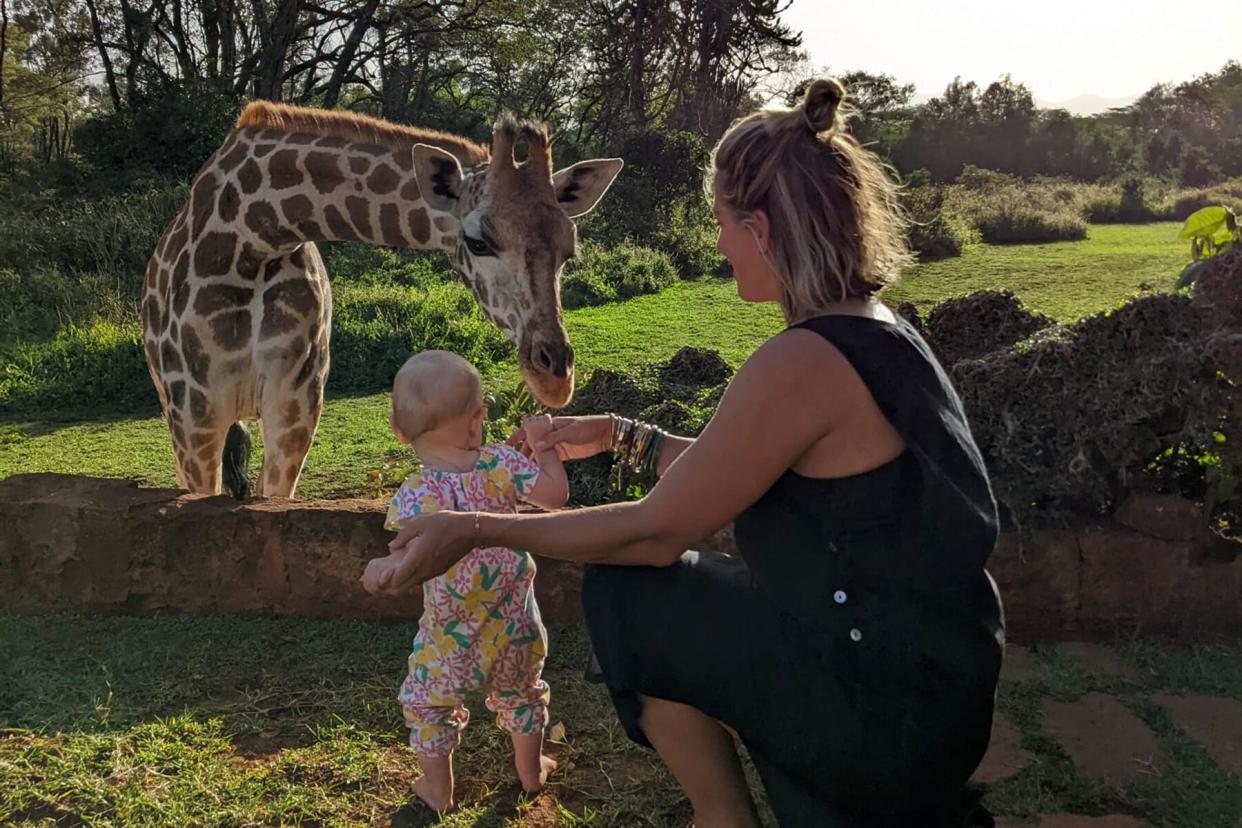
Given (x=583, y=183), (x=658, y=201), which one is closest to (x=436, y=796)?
(x=583, y=183)

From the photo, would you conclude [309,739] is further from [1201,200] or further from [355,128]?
[1201,200]

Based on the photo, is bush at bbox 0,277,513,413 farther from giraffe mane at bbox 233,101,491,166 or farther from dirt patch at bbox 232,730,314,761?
dirt patch at bbox 232,730,314,761

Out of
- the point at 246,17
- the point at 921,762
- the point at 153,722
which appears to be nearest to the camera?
the point at 921,762

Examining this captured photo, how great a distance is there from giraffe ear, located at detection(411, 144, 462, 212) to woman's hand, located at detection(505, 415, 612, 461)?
1680 mm

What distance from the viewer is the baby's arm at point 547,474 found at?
104 inches

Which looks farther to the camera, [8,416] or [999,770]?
[8,416]

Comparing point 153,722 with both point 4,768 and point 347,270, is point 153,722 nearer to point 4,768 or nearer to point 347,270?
point 4,768

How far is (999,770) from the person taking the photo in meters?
2.87

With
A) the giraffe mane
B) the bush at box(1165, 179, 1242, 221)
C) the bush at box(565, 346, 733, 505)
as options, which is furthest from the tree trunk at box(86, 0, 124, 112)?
the bush at box(1165, 179, 1242, 221)

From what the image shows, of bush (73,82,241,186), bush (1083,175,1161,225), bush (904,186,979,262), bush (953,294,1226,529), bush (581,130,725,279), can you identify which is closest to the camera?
bush (953,294,1226,529)

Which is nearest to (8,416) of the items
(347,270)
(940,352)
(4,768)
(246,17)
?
(347,270)

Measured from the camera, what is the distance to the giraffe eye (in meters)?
3.78

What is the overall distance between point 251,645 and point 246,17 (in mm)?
20120

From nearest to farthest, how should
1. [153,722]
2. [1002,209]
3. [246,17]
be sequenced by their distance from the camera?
[153,722] < [1002,209] < [246,17]
